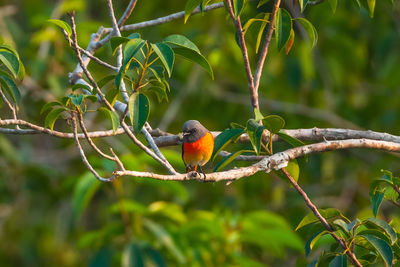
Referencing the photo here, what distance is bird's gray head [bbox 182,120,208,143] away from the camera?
3.44 m

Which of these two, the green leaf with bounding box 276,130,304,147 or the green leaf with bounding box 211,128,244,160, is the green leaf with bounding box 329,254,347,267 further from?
the green leaf with bounding box 211,128,244,160

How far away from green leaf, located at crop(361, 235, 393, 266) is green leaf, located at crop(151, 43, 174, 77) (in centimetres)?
107

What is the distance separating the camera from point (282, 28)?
2617mm

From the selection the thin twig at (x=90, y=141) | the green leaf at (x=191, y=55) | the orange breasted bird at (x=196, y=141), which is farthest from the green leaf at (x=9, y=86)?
the orange breasted bird at (x=196, y=141)

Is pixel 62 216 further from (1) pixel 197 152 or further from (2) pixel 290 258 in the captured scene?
(1) pixel 197 152

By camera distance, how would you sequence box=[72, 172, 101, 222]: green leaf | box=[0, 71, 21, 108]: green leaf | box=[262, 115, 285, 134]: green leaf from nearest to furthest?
1. box=[262, 115, 285, 134]: green leaf
2. box=[0, 71, 21, 108]: green leaf
3. box=[72, 172, 101, 222]: green leaf

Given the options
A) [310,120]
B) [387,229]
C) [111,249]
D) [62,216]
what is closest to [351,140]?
[387,229]

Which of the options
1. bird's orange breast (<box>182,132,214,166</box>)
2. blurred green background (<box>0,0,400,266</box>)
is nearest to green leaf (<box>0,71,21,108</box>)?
bird's orange breast (<box>182,132,214,166</box>)

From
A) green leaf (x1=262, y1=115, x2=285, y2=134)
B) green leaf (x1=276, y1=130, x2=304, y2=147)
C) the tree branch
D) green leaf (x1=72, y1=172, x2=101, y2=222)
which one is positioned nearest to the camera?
the tree branch

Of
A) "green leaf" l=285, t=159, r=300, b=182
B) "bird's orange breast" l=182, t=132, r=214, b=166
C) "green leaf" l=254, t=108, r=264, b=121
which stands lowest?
"bird's orange breast" l=182, t=132, r=214, b=166

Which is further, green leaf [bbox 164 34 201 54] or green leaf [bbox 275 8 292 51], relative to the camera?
green leaf [bbox 275 8 292 51]

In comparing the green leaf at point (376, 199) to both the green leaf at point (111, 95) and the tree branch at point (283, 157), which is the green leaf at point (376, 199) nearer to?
the tree branch at point (283, 157)

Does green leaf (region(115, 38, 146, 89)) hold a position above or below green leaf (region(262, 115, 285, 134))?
above

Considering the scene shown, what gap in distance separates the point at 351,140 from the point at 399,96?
16.0 feet
